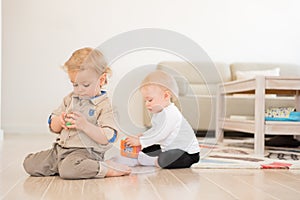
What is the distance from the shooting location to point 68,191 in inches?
50.8

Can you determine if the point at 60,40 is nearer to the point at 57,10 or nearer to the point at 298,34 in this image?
the point at 57,10

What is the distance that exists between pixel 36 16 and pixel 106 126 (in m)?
2.86

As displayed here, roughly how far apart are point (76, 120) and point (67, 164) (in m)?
0.15

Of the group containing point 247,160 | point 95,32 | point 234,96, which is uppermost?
point 95,32

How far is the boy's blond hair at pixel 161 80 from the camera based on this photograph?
66.3 inches

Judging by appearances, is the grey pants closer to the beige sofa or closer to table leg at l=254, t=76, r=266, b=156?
table leg at l=254, t=76, r=266, b=156

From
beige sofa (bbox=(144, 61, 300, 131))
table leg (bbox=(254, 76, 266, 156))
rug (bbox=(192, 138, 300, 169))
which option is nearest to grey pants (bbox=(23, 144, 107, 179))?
rug (bbox=(192, 138, 300, 169))

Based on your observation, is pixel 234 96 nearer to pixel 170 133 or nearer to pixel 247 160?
pixel 247 160

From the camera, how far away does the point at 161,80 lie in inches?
67.5

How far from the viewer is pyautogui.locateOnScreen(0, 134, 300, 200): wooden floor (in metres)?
1.25

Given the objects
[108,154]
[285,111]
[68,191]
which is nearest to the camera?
[68,191]

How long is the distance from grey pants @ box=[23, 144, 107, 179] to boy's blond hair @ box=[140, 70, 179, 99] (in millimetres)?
311

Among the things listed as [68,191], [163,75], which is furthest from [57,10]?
[68,191]

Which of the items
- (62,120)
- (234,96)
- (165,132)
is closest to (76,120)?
(62,120)
